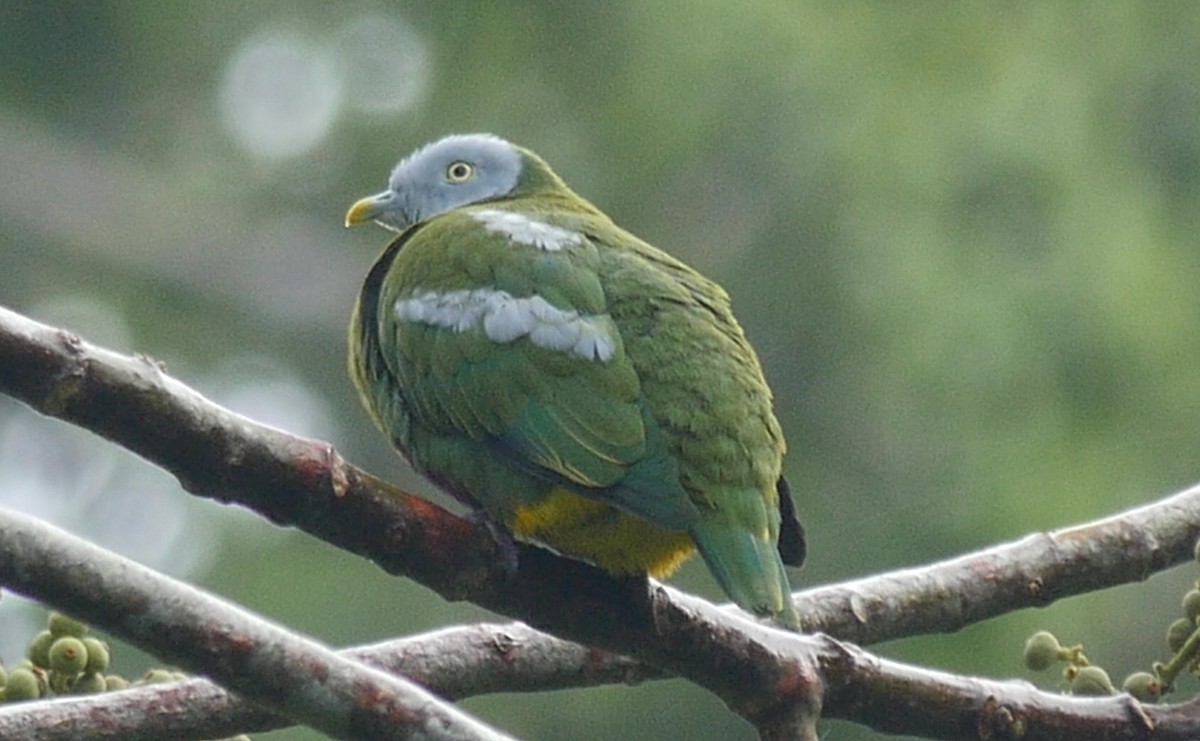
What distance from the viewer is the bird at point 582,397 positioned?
3.12m

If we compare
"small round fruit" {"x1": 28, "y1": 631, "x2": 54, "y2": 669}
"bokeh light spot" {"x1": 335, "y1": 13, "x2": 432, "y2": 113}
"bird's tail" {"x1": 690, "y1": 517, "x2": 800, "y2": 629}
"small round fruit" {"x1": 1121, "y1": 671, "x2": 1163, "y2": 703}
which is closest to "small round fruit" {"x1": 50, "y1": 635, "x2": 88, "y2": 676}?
"small round fruit" {"x1": 28, "y1": 631, "x2": 54, "y2": 669}

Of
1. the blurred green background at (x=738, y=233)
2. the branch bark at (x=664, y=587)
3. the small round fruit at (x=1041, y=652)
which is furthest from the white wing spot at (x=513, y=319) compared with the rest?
the blurred green background at (x=738, y=233)

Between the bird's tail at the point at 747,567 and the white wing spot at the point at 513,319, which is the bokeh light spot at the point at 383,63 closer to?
the white wing spot at the point at 513,319

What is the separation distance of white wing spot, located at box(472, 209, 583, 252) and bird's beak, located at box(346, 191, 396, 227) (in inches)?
39.1

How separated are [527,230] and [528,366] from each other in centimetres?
42

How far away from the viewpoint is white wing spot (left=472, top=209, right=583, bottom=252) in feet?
11.9

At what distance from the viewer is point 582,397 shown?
3277 mm

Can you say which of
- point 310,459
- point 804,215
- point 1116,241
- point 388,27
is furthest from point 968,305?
point 310,459

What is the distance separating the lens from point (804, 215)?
37.4 feet

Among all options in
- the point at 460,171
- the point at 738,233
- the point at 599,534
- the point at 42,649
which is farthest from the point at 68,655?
the point at 738,233

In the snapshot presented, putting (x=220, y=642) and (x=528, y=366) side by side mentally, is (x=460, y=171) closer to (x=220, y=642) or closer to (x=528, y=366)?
(x=528, y=366)

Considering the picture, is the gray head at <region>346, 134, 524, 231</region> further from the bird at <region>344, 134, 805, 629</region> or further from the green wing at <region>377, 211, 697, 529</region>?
the green wing at <region>377, 211, 697, 529</region>

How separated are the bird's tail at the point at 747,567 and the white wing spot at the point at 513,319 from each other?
37 centimetres

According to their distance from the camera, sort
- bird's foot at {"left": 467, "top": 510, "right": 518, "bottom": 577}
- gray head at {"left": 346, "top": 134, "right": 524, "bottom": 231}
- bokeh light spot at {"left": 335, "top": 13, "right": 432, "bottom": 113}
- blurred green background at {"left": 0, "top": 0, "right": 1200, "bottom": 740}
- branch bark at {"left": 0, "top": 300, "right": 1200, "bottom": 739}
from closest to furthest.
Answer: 1. branch bark at {"left": 0, "top": 300, "right": 1200, "bottom": 739}
2. bird's foot at {"left": 467, "top": 510, "right": 518, "bottom": 577}
3. gray head at {"left": 346, "top": 134, "right": 524, "bottom": 231}
4. blurred green background at {"left": 0, "top": 0, "right": 1200, "bottom": 740}
5. bokeh light spot at {"left": 335, "top": 13, "right": 432, "bottom": 113}
